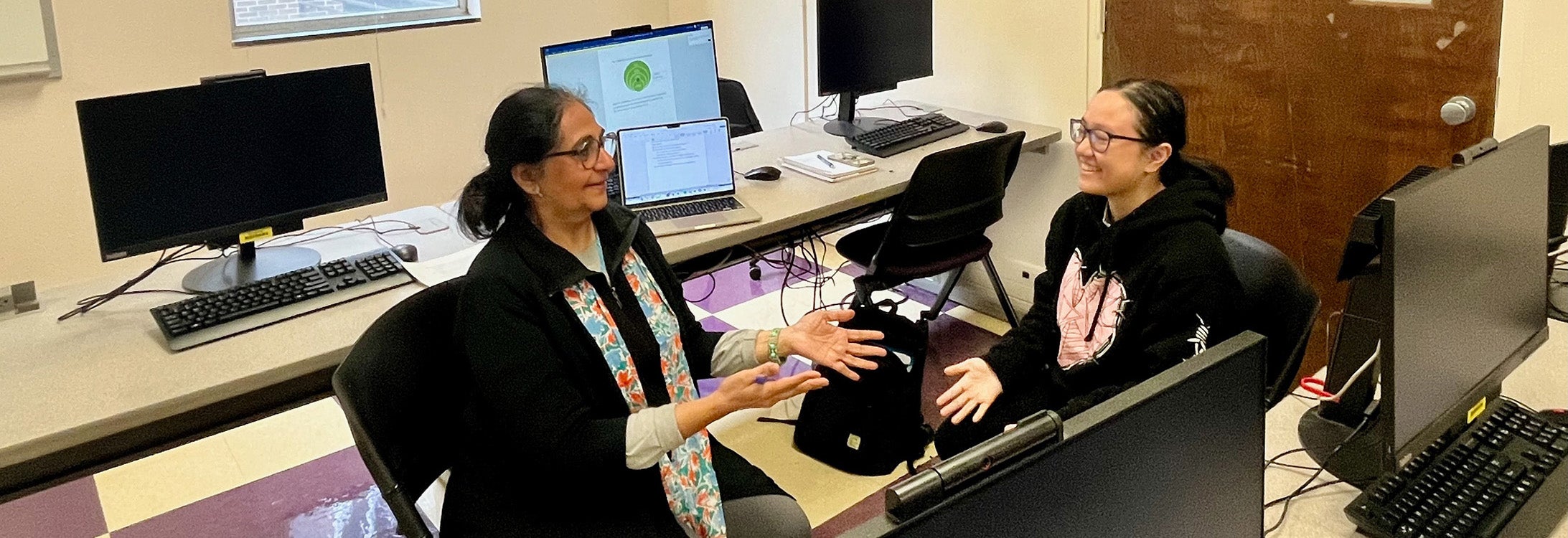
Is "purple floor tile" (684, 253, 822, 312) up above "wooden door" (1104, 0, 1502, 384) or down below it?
below

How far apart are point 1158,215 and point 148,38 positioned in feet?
11.1

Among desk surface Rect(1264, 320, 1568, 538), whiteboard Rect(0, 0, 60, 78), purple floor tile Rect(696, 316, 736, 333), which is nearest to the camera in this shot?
desk surface Rect(1264, 320, 1568, 538)

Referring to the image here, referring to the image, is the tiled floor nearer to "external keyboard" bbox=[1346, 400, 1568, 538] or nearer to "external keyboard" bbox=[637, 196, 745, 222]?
"external keyboard" bbox=[637, 196, 745, 222]

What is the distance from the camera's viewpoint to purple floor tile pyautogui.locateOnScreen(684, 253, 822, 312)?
170 inches

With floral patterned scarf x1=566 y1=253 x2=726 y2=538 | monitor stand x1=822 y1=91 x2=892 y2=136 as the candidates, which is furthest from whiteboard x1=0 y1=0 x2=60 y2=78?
floral patterned scarf x1=566 y1=253 x2=726 y2=538

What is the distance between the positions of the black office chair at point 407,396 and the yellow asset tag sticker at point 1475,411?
141cm

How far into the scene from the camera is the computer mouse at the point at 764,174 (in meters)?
3.29

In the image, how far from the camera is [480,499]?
1.80 meters

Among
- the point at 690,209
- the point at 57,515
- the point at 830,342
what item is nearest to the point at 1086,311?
the point at 830,342

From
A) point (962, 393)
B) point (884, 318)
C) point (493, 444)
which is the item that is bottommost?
point (884, 318)

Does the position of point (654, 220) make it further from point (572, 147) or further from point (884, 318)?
point (572, 147)

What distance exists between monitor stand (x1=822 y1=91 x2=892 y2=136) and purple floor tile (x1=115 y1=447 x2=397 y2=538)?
177 cm

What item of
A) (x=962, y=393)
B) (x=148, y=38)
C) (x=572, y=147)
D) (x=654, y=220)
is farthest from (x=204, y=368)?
(x=148, y=38)

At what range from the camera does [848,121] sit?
384 cm
